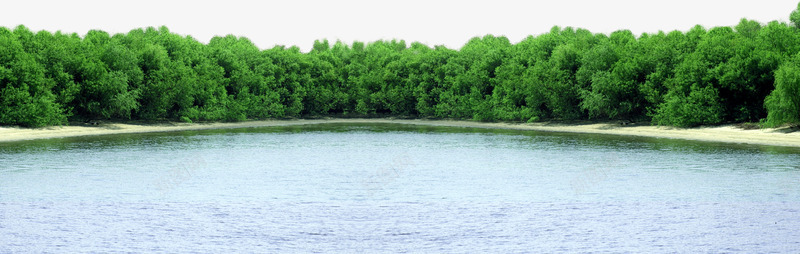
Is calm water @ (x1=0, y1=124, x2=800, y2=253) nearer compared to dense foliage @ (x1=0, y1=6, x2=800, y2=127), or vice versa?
calm water @ (x1=0, y1=124, x2=800, y2=253)

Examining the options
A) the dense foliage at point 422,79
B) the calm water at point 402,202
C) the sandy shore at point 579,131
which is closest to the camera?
the calm water at point 402,202

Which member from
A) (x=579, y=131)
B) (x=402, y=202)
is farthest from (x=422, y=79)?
(x=402, y=202)

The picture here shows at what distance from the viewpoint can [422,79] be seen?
15238 centimetres

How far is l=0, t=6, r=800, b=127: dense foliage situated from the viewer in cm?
8312

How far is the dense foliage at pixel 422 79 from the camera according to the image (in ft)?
273

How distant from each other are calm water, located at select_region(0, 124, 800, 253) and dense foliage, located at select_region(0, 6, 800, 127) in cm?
2593

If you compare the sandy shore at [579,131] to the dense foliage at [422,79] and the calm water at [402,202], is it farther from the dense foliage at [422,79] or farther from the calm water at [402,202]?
the calm water at [402,202]

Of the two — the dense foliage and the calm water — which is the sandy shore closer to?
the dense foliage

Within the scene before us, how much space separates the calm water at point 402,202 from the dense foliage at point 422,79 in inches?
1021

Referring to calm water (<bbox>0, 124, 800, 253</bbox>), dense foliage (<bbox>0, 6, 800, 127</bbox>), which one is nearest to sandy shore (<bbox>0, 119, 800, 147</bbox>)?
dense foliage (<bbox>0, 6, 800, 127</bbox>)

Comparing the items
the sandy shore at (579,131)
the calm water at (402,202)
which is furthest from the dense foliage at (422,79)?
the calm water at (402,202)

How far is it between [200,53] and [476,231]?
371ft

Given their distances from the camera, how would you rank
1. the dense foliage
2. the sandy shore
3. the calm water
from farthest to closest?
1. the dense foliage
2. the sandy shore
3. the calm water

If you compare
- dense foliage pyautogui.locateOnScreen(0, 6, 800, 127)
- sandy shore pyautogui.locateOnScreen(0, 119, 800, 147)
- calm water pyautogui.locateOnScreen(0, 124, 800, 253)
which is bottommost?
calm water pyautogui.locateOnScreen(0, 124, 800, 253)
